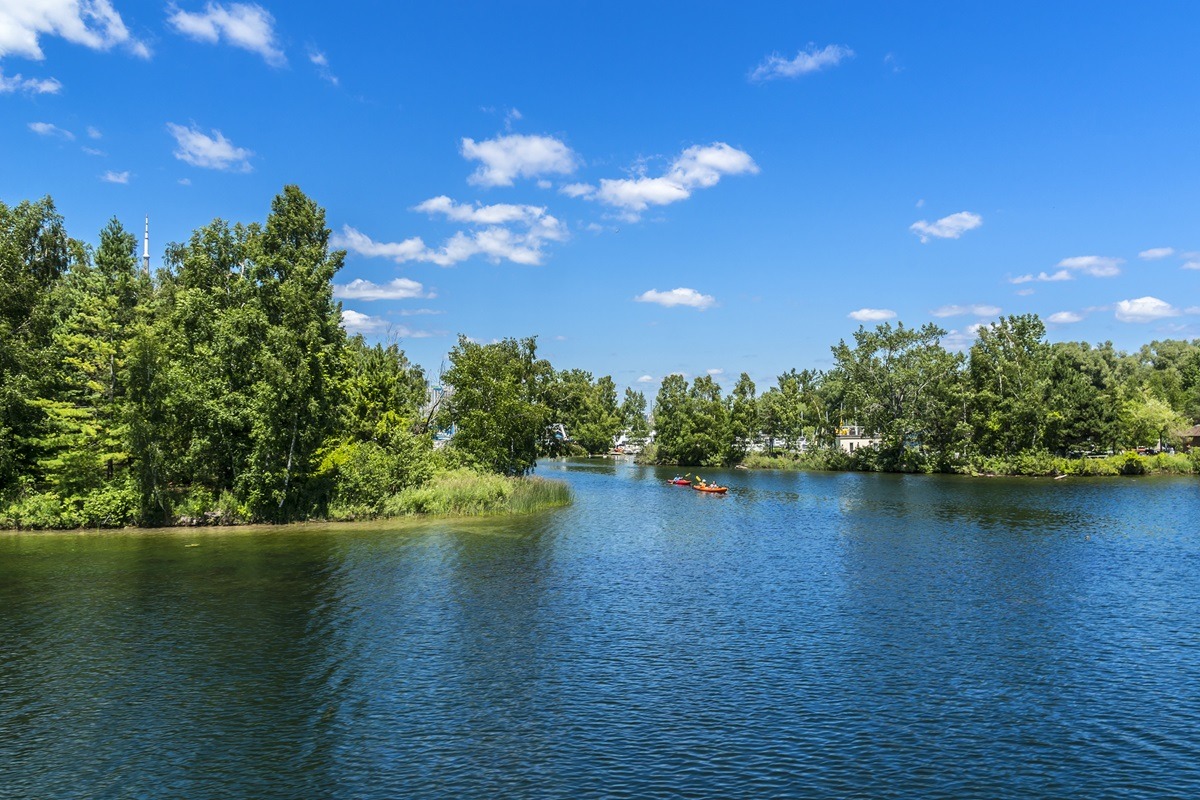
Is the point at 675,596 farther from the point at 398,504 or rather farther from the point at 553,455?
the point at 553,455

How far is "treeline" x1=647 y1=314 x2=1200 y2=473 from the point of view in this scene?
108m

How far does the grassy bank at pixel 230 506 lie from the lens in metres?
49.4

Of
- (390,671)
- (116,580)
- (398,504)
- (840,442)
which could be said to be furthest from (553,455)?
(390,671)

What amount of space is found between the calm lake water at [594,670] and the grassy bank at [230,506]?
17.2 ft

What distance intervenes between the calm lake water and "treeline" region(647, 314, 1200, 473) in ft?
226

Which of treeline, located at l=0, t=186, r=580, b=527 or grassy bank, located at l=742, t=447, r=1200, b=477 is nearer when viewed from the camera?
treeline, located at l=0, t=186, r=580, b=527

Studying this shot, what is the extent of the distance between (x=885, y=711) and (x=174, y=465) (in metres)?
47.7

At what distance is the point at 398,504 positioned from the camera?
55625mm

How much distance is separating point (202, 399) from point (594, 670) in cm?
3847

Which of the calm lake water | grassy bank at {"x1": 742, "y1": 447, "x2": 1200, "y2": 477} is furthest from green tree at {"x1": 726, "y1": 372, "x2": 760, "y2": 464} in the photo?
the calm lake water

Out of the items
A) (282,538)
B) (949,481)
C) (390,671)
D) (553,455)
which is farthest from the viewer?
(553,455)

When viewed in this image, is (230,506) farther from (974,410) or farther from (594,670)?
(974,410)

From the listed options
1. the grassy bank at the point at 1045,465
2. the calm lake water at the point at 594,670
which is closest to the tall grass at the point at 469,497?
the calm lake water at the point at 594,670

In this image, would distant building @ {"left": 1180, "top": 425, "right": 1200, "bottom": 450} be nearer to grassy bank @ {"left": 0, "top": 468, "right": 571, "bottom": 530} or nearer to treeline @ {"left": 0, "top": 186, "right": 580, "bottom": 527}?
grassy bank @ {"left": 0, "top": 468, "right": 571, "bottom": 530}
